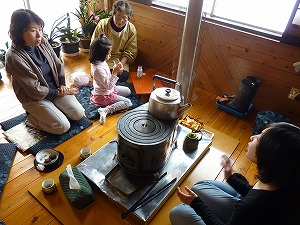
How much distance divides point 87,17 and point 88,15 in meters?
0.04

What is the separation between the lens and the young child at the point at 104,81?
6.73ft

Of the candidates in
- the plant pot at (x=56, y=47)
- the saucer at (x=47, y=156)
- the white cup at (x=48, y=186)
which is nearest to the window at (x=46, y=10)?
the plant pot at (x=56, y=47)

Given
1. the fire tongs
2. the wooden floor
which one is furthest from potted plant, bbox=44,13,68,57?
the fire tongs

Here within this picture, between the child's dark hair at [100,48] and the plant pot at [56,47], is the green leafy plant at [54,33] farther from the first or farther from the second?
the child's dark hair at [100,48]

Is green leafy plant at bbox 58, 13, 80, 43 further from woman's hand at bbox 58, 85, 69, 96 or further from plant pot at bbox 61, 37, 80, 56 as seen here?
woman's hand at bbox 58, 85, 69, 96

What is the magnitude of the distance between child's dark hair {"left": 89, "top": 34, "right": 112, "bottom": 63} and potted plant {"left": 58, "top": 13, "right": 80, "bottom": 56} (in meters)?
1.20

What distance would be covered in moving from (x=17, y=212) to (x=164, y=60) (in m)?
2.19

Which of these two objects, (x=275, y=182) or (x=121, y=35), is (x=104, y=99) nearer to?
(x=121, y=35)

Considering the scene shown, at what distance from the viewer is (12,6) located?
3432mm

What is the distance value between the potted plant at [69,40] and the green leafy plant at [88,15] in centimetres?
14

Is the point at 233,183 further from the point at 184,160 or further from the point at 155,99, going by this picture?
the point at 155,99

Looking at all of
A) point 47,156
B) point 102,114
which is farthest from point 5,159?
point 102,114

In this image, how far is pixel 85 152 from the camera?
1.78 meters

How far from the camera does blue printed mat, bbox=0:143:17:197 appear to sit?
1621 mm
